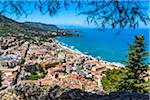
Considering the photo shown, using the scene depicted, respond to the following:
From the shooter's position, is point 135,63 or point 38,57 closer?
point 135,63

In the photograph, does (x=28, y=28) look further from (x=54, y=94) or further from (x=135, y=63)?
(x=54, y=94)

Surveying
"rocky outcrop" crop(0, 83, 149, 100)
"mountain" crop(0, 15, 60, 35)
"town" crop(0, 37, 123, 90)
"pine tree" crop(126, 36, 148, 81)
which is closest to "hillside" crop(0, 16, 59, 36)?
"mountain" crop(0, 15, 60, 35)

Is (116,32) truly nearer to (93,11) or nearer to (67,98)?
(93,11)

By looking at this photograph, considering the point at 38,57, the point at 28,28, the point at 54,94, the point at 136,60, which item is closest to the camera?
the point at 54,94

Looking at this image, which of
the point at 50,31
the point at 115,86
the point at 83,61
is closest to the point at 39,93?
the point at 115,86

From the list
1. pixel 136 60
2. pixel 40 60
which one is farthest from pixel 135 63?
pixel 40 60

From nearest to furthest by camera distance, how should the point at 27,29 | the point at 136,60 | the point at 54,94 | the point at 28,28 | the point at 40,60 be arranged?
the point at 54,94 < the point at 136,60 < the point at 28,28 < the point at 27,29 < the point at 40,60

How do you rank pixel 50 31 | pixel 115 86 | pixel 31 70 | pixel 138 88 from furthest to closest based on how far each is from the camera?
pixel 50 31
pixel 31 70
pixel 115 86
pixel 138 88

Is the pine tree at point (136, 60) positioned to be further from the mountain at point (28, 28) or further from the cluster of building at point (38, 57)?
the cluster of building at point (38, 57)
